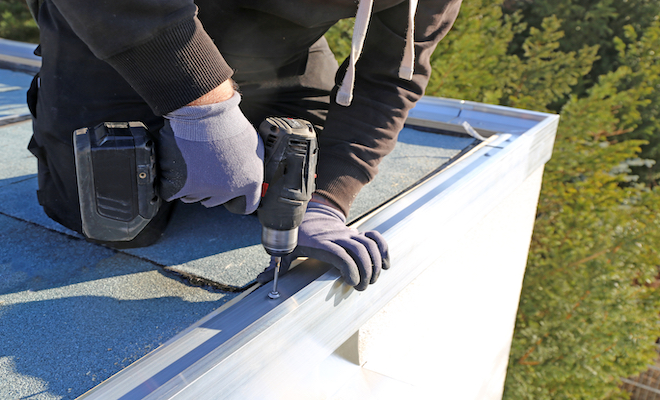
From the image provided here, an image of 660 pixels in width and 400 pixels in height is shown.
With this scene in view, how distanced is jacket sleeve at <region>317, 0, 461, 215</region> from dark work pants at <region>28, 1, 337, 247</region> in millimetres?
321

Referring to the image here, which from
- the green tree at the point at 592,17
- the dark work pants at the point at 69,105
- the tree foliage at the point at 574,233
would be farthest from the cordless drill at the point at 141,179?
the green tree at the point at 592,17

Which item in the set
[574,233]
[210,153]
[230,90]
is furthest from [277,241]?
[574,233]

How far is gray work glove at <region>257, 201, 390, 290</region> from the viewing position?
1.15m

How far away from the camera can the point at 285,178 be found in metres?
1.12

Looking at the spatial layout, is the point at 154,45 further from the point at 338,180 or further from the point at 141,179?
the point at 338,180

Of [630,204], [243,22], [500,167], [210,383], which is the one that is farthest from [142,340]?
[630,204]

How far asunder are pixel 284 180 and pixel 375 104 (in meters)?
0.50

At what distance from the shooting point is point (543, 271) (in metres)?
6.04

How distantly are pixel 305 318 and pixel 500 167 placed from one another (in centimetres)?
128

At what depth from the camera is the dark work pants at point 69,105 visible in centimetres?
138

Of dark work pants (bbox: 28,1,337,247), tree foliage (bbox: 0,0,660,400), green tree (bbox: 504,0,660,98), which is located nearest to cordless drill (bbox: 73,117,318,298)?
dark work pants (bbox: 28,1,337,247)

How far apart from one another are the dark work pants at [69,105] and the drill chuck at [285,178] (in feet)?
1.68

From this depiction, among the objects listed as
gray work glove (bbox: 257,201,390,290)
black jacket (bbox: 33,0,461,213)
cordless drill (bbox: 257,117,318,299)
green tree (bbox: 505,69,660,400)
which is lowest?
green tree (bbox: 505,69,660,400)

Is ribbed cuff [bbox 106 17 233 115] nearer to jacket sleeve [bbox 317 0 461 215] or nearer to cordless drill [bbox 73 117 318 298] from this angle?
cordless drill [bbox 73 117 318 298]
